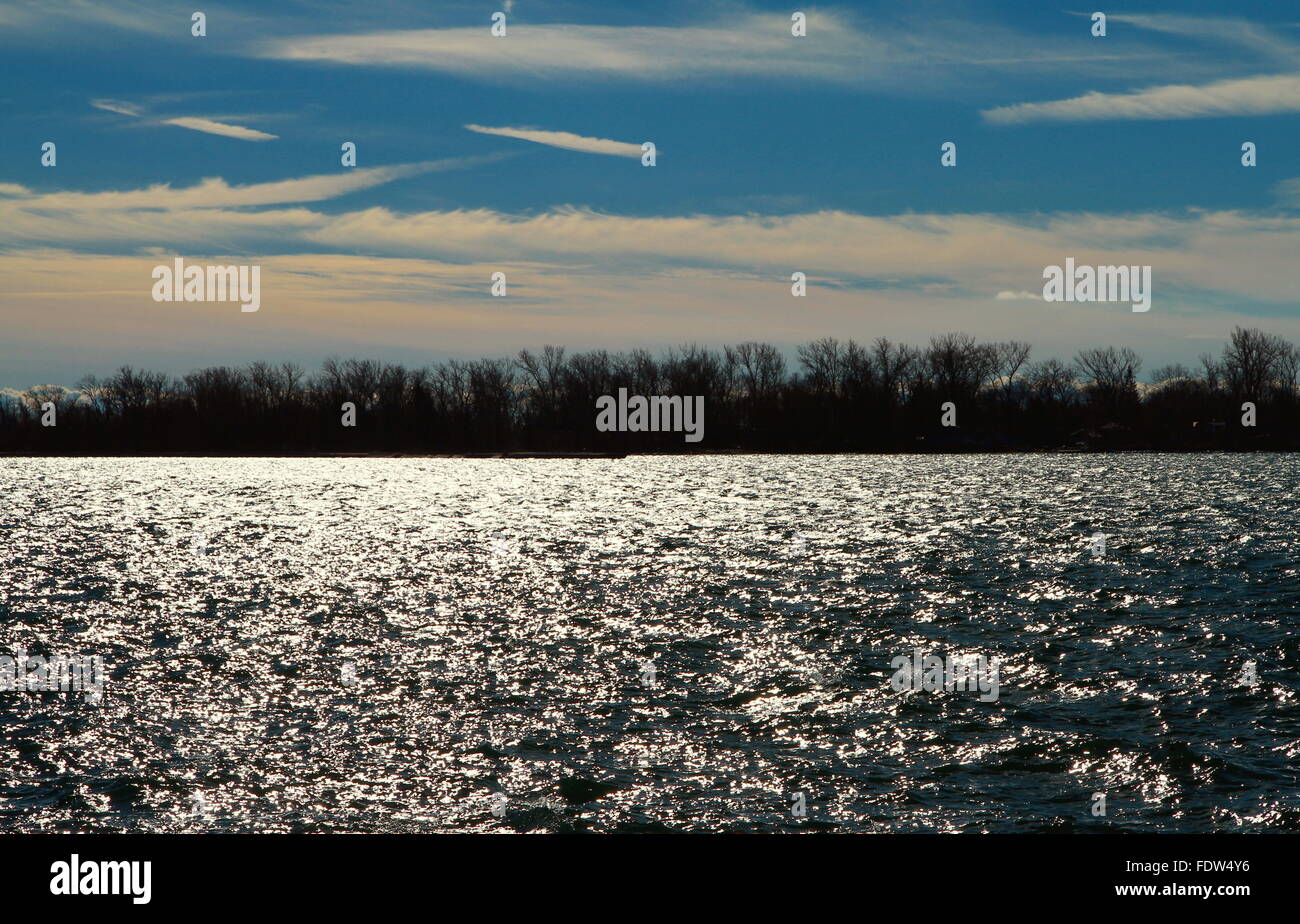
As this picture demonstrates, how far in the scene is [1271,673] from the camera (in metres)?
25.9

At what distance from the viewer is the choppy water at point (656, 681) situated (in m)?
18.1

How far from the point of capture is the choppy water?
18.1 meters

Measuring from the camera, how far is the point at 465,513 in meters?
84.1

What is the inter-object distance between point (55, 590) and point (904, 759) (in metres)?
36.3

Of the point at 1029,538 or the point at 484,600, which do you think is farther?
the point at 1029,538

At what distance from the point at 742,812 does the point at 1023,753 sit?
20.3 feet

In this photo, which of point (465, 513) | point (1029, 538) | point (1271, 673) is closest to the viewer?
point (1271, 673)

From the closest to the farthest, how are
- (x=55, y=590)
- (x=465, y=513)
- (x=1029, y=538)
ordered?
(x=55, y=590), (x=1029, y=538), (x=465, y=513)

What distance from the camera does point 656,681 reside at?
26.2 metres
